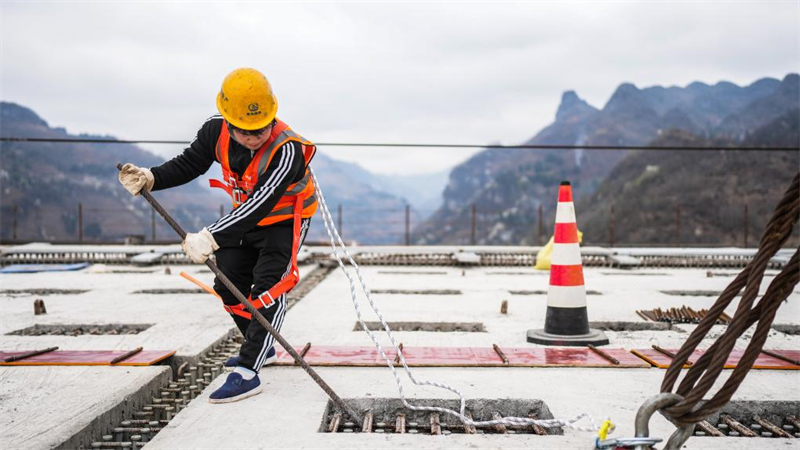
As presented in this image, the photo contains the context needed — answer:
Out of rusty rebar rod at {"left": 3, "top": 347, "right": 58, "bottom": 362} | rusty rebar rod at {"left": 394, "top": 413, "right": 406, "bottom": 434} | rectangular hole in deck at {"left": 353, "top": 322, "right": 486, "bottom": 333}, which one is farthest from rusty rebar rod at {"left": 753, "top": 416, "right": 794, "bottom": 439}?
rusty rebar rod at {"left": 3, "top": 347, "right": 58, "bottom": 362}

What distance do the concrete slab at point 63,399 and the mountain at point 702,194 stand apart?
53810 millimetres

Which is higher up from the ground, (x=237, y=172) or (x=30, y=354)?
(x=237, y=172)

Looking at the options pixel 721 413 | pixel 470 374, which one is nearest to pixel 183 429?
pixel 470 374

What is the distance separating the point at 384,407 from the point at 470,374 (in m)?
0.62

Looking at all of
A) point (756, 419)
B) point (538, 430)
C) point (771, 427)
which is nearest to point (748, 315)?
point (538, 430)

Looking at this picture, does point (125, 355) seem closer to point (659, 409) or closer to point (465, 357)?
point (465, 357)

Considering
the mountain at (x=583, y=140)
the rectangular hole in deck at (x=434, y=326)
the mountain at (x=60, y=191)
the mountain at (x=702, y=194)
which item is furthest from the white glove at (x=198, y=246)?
the mountain at (x=583, y=140)

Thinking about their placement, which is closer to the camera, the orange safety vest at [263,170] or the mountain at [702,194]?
the orange safety vest at [263,170]

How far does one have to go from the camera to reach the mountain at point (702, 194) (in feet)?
192

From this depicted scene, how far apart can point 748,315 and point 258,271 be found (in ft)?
6.96

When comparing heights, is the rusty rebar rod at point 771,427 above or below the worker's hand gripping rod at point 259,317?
below

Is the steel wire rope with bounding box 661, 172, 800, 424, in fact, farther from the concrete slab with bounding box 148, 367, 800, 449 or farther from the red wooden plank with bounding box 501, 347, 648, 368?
the red wooden plank with bounding box 501, 347, 648, 368

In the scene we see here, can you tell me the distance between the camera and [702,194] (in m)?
65.0

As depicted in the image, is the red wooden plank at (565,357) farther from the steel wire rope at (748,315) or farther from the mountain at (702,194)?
the mountain at (702,194)
